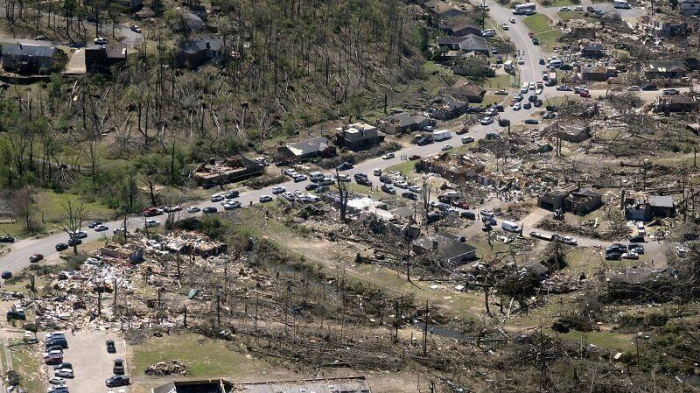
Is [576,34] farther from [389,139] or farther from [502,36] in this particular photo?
[389,139]

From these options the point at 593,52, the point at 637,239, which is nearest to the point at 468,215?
the point at 637,239

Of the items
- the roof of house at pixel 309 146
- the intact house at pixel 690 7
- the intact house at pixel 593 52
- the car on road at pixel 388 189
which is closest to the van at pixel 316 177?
the roof of house at pixel 309 146

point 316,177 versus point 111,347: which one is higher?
point 111,347

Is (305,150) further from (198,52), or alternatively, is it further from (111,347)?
(111,347)

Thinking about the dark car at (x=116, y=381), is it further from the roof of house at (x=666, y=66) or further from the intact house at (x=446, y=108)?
the roof of house at (x=666, y=66)

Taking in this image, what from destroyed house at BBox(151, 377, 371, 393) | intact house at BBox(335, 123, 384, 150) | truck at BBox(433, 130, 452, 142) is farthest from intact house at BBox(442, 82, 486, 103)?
destroyed house at BBox(151, 377, 371, 393)

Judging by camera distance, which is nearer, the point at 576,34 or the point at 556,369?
the point at 556,369

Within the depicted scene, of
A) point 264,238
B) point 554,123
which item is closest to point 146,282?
point 264,238
